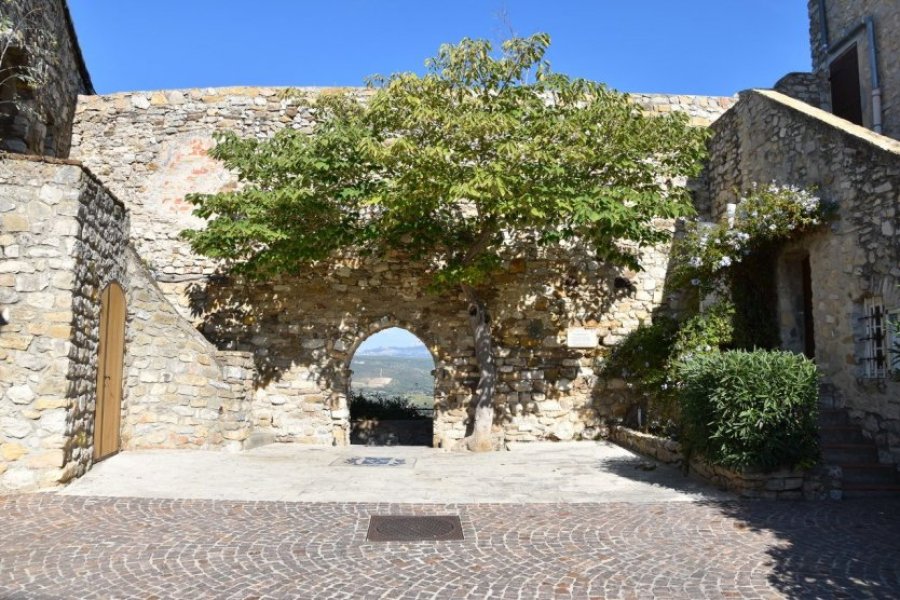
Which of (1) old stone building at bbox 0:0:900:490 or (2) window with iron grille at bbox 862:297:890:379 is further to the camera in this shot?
(2) window with iron grille at bbox 862:297:890:379

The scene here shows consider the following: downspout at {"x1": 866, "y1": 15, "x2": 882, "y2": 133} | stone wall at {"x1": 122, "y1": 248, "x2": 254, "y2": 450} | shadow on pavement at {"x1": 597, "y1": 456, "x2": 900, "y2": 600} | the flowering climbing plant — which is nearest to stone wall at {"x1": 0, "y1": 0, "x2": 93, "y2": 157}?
stone wall at {"x1": 122, "y1": 248, "x2": 254, "y2": 450}

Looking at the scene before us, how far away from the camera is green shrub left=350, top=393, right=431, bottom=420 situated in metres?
13.0

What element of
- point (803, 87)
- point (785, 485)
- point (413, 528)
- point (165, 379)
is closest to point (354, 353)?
point (165, 379)

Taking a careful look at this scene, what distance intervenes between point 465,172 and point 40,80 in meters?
6.21

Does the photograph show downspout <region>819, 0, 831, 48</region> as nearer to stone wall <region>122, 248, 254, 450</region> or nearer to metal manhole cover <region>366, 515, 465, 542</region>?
metal manhole cover <region>366, 515, 465, 542</region>

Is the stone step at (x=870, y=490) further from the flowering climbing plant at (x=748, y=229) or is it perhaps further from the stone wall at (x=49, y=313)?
the stone wall at (x=49, y=313)

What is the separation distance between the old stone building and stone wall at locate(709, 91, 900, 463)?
0.08 ft

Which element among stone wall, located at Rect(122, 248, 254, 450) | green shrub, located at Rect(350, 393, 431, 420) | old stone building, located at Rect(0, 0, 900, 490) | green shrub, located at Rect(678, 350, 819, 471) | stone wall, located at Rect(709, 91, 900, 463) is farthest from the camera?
green shrub, located at Rect(350, 393, 431, 420)

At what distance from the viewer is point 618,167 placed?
343 inches

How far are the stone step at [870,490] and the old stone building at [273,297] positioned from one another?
510 millimetres

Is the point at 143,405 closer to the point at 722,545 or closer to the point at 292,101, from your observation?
the point at 292,101

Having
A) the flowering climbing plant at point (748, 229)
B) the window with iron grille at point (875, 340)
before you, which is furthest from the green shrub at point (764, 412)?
the flowering climbing plant at point (748, 229)

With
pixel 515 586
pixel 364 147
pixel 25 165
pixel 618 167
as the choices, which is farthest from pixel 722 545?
pixel 25 165

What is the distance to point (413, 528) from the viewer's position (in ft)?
16.3
